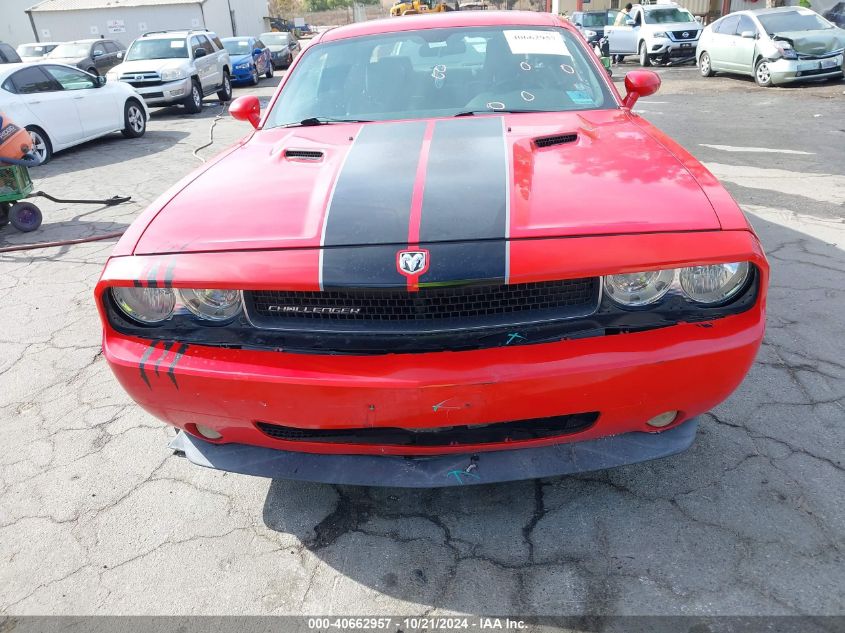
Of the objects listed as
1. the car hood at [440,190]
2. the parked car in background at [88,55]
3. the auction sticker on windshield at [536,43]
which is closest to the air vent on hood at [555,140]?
the car hood at [440,190]

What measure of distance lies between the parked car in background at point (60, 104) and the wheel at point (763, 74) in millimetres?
11364

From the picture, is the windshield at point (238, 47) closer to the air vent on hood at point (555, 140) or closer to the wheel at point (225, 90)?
the wheel at point (225, 90)

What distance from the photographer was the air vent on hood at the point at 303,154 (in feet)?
8.15

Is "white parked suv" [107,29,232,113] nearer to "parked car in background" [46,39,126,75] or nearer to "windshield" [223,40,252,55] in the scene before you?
"windshield" [223,40,252,55]

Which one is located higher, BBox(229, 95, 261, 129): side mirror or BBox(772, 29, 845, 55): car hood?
BBox(229, 95, 261, 129): side mirror

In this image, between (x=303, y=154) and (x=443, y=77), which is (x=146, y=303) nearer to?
(x=303, y=154)

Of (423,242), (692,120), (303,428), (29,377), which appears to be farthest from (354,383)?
(692,120)

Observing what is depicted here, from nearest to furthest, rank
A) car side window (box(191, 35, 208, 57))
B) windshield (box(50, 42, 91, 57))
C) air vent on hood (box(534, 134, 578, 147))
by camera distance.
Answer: air vent on hood (box(534, 134, 578, 147))
car side window (box(191, 35, 208, 57))
windshield (box(50, 42, 91, 57))

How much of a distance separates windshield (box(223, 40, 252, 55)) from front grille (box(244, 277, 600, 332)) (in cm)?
1849

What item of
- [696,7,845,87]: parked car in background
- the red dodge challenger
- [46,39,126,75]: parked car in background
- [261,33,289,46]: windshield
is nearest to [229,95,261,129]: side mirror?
the red dodge challenger

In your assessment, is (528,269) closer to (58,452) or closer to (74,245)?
(58,452)

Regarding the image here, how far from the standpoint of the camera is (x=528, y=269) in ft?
5.65

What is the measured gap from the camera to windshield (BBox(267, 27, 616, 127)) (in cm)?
299

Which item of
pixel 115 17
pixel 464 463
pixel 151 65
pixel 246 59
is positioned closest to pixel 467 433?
pixel 464 463
